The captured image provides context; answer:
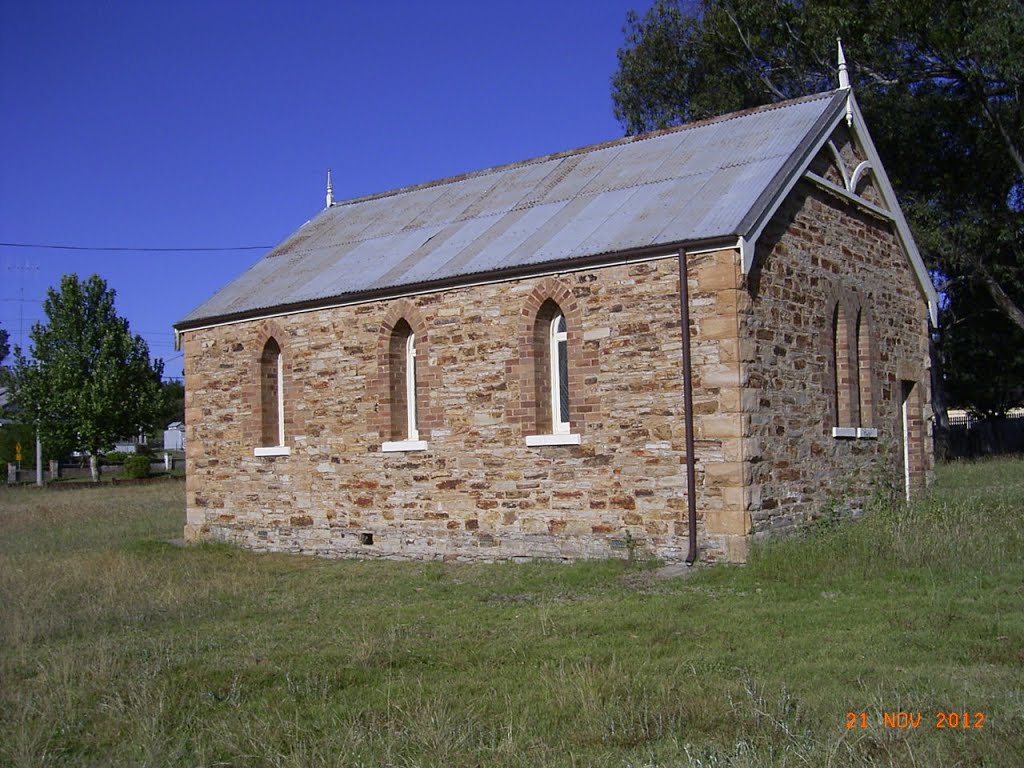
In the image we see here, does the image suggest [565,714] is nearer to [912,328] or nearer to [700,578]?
[700,578]

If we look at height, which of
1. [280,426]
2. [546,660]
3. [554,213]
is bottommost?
[546,660]

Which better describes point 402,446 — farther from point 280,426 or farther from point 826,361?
point 826,361

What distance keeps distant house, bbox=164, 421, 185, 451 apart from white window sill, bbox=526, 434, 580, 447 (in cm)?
7219

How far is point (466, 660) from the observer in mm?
8234

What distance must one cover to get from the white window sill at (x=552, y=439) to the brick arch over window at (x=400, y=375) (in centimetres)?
181

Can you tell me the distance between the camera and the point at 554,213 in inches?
643

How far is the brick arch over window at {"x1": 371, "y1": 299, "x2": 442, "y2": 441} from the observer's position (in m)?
15.9

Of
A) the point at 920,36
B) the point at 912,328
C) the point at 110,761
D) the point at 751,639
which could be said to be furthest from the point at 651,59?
the point at 110,761

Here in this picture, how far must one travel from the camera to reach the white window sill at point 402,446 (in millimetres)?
15867

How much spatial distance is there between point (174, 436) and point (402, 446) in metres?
73.0

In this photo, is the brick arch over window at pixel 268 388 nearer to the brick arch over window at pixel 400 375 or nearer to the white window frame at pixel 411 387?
the brick arch over window at pixel 400 375
